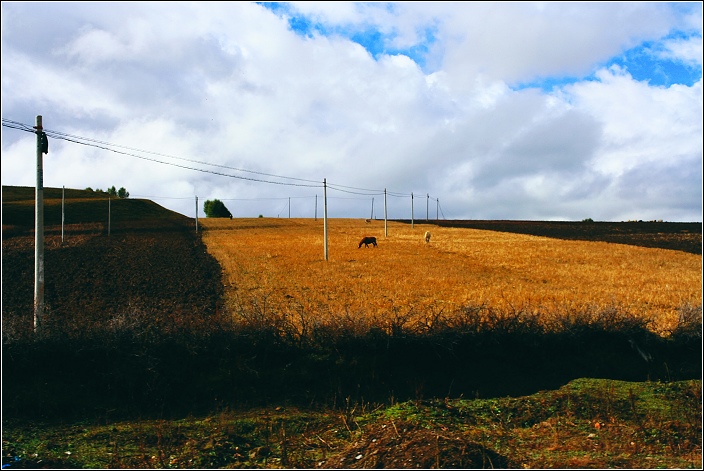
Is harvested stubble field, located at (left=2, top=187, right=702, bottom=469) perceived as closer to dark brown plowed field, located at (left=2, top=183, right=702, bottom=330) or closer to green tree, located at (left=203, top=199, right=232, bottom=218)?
dark brown plowed field, located at (left=2, top=183, right=702, bottom=330)

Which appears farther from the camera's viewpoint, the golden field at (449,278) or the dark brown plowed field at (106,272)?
the dark brown plowed field at (106,272)

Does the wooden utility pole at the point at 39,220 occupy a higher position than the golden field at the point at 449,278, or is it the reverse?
the wooden utility pole at the point at 39,220

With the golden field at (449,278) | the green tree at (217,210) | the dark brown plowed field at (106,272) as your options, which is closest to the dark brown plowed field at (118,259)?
the dark brown plowed field at (106,272)

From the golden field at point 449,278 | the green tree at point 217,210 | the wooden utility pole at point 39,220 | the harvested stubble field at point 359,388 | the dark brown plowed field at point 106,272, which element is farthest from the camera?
the green tree at point 217,210

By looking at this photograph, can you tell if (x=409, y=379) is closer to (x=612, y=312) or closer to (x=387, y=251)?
(x=612, y=312)

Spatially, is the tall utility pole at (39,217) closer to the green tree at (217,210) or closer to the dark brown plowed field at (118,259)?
the dark brown plowed field at (118,259)

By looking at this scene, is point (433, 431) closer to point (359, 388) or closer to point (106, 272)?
point (359, 388)

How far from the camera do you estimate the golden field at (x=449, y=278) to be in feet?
68.4

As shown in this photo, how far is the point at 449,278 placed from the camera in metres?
31.3

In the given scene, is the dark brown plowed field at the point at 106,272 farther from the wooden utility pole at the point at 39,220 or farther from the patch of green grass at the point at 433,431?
the patch of green grass at the point at 433,431

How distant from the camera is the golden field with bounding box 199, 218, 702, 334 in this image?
68.4 feet

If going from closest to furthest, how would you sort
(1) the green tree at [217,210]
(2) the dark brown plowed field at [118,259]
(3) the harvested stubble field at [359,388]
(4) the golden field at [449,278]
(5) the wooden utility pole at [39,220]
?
(3) the harvested stubble field at [359,388]
(5) the wooden utility pole at [39,220]
(4) the golden field at [449,278]
(2) the dark brown plowed field at [118,259]
(1) the green tree at [217,210]

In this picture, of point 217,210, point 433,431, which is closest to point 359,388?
point 433,431

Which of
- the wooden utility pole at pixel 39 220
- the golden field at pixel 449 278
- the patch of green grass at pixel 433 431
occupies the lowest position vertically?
the patch of green grass at pixel 433 431
